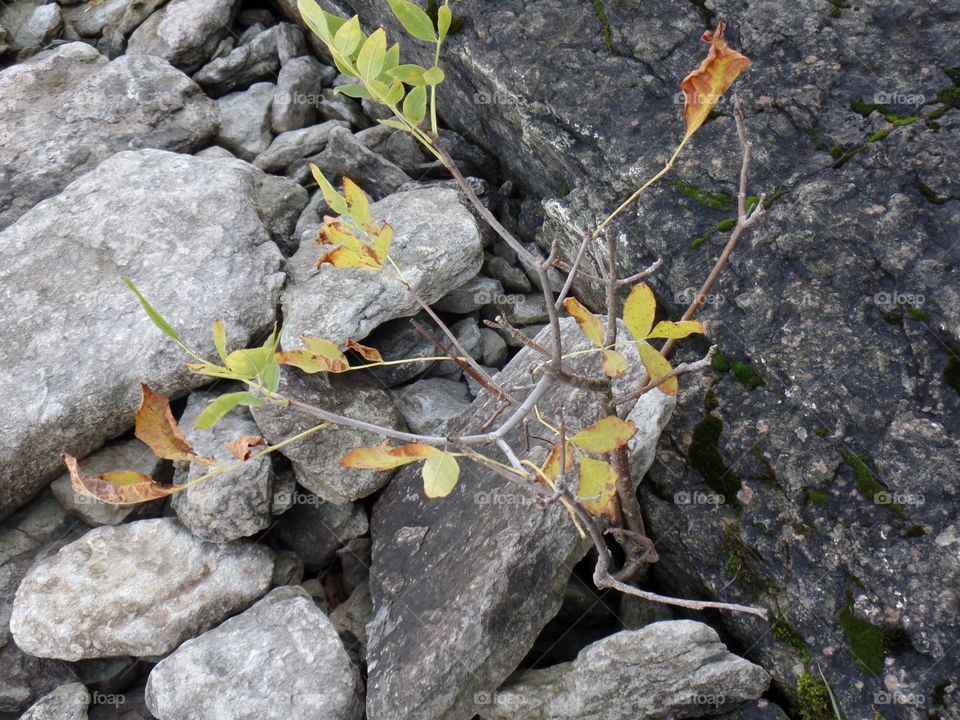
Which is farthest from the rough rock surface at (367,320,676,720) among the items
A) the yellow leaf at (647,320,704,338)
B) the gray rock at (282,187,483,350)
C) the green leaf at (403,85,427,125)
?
the green leaf at (403,85,427,125)

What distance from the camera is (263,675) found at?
3596mm

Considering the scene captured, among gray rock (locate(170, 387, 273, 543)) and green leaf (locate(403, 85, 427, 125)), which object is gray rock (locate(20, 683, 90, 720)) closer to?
gray rock (locate(170, 387, 273, 543))

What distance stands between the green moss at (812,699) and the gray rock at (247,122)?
175 inches

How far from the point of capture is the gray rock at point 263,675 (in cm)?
353

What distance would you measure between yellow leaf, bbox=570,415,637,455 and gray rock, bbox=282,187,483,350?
1.80m

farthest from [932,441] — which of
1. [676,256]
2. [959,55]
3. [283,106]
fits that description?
[283,106]

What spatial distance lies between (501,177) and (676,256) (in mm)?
1676

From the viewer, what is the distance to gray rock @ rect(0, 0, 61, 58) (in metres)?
6.23

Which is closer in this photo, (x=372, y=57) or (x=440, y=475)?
(x=440, y=475)

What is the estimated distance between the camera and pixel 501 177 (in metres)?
5.24

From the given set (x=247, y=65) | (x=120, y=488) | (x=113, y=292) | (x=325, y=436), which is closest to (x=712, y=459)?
(x=325, y=436)

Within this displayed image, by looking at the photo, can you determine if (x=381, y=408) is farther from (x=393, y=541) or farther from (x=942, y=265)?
(x=942, y=265)

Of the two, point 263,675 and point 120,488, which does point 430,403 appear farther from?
point 120,488

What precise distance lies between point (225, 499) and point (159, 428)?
1348mm
